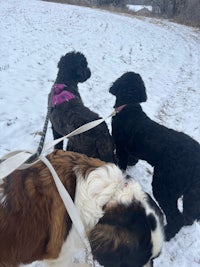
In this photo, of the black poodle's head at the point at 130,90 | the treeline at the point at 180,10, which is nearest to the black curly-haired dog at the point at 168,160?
the black poodle's head at the point at 130,90

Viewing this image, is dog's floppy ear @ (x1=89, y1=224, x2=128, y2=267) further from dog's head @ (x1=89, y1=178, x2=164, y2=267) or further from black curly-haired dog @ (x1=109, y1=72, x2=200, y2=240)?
black curly-haired dog @ (x1=109, y1=72, x2=200, y2=240)

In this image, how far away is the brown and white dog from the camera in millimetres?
2197

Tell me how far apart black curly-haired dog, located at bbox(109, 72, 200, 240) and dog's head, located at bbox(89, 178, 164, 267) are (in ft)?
5.37

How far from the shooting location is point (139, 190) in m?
2.33

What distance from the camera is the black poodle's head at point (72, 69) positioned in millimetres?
5785

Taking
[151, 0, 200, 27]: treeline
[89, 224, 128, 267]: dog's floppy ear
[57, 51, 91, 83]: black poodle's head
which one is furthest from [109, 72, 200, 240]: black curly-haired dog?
[151, 0, 200, 27]: treeline

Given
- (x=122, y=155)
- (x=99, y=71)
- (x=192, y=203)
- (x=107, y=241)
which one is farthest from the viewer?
(x=99, y=71)

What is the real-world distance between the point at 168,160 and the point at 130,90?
173 centimetres

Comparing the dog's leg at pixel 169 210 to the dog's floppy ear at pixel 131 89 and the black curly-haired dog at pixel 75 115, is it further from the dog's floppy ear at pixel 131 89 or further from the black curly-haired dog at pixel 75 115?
the dog's floppy ear at pixel 131 89

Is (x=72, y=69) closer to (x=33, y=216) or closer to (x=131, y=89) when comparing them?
(x=131, y=89)

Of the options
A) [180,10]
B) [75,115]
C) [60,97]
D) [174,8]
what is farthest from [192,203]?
[174,8]

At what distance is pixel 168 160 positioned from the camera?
13.1 ft

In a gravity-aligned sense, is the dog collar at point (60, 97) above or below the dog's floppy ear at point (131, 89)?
below

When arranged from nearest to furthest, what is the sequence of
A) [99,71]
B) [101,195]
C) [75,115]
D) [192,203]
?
[101,195]
[192,203]
[75,115]
[99,71]
